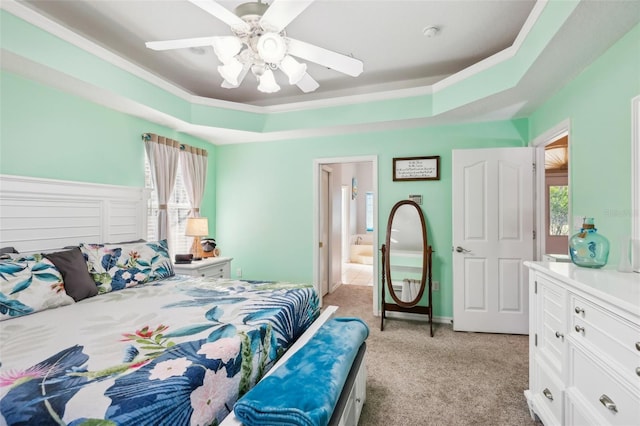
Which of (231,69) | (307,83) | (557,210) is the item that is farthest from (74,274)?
(557,210)

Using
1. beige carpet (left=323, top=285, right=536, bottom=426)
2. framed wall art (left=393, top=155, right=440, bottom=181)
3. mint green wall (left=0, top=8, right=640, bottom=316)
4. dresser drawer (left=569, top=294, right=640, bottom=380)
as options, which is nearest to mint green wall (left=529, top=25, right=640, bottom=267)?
mint green wall (left=0, top=8, right=640, bottom=316)

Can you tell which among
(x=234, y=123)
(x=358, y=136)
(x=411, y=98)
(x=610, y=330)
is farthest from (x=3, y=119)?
(x=610, y=330)

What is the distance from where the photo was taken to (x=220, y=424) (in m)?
1.09

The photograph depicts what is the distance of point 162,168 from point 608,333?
394 cm

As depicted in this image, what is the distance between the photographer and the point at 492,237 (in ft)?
10.6

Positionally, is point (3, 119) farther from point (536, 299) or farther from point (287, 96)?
point (536, 299)

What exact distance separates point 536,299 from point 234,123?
3.52 meters

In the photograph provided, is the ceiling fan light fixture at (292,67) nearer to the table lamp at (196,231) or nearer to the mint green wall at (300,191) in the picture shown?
the mint green wall at (300,191)

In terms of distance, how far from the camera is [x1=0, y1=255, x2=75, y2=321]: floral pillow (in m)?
1.66

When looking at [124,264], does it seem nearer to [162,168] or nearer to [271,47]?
[162,168]

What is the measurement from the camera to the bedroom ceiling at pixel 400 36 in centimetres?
191

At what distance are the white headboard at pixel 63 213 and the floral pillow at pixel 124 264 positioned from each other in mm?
396

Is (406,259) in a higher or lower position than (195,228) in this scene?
lower

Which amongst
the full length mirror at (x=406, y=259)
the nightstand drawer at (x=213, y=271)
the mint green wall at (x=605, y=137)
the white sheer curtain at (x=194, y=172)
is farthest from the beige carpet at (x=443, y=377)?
the white sheer curtain at (x=194, y=172)
